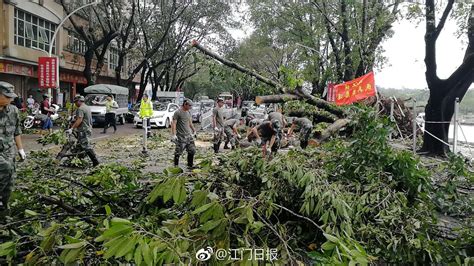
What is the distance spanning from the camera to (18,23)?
22.3 m

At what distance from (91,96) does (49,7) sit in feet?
23.5

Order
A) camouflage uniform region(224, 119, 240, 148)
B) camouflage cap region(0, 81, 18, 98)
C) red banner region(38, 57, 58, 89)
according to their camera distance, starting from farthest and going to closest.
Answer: red banner region(38, 57, 58, 89) → camouflage uniform region(224, 119, 240, 148) → camouflage cap region(0, 81, 18, 98)

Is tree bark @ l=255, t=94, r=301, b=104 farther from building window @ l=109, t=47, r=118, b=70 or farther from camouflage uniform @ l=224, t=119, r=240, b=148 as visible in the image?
building window @ l=109, t=47, r=118, b=70

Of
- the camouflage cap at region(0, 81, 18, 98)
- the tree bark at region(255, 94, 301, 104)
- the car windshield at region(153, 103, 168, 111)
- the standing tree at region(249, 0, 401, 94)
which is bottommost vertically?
the car windshield at region(153, 103, 168, 111)

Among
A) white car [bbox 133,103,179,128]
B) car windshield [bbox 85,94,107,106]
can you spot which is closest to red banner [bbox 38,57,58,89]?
car windshield [bbox 85,94,107,106]

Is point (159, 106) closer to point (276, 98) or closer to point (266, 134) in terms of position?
point (266, 134)

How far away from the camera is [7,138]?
180 inches

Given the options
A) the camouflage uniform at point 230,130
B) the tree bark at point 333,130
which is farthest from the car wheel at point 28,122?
the tree bark at point 333,130

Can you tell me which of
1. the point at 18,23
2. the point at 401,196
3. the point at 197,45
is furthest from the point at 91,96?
the point at 401,196

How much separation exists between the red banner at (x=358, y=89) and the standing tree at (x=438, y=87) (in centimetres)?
184

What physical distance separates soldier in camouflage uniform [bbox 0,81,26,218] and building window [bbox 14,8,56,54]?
2022 cm

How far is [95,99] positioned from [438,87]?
1741 cm

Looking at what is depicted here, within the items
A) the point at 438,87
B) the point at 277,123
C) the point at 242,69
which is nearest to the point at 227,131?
the point at 277,123

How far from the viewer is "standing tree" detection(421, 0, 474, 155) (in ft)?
37.8
